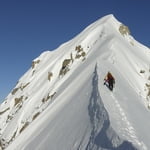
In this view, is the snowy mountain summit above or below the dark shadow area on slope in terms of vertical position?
above

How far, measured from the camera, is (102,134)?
16.8m

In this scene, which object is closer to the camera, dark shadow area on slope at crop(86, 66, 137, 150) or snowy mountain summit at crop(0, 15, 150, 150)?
dark shadow area on slope at crop(86, 66, 137, 150)

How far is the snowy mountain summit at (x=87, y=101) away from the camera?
59.4 feet

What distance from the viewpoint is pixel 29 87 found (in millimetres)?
63812

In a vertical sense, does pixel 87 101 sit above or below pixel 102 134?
above

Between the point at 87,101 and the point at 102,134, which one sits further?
the point at 87,101

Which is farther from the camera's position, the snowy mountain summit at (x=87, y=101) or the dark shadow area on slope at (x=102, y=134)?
the snowy mountain summit at (x=87, y=101)

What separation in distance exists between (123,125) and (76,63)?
33926mm

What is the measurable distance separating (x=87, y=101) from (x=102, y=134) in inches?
364

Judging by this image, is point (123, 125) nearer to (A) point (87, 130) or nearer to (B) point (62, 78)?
(A) point (87, 130)

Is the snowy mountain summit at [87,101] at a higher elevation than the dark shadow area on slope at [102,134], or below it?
higher

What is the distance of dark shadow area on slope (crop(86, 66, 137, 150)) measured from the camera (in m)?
14.8

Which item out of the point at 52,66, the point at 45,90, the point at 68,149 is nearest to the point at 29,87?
the point at 52,66

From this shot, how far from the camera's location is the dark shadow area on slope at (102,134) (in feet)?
48.5
